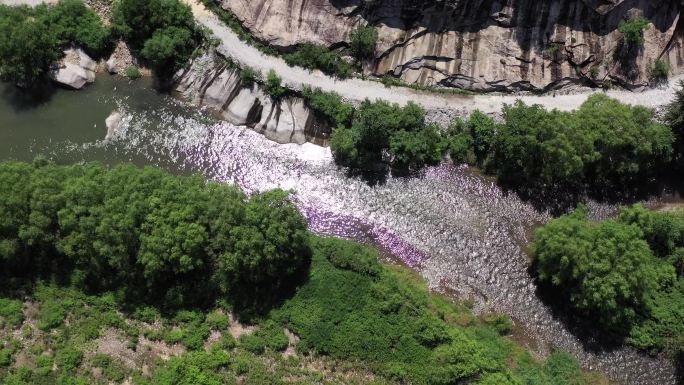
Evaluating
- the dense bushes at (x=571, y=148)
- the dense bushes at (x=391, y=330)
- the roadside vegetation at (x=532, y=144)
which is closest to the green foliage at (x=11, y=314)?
the dense bushes at (x=391, y=330)

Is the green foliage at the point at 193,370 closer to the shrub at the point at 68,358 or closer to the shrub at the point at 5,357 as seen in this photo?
the shrub at the point at 68,358

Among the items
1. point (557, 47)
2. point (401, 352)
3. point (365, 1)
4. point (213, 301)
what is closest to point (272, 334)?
point (213, 301)

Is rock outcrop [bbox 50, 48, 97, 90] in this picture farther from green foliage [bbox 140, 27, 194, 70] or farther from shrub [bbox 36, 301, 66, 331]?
shrub [bbox 36, 301, 66, 331]

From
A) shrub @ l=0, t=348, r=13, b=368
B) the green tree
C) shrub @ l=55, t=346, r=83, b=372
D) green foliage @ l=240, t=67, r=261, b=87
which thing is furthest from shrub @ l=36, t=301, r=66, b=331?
the green tree

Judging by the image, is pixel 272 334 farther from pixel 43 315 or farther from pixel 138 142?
pixel 138 142

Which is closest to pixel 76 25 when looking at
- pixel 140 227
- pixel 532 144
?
pixel 140 227

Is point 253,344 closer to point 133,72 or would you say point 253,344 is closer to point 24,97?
point 133,72
